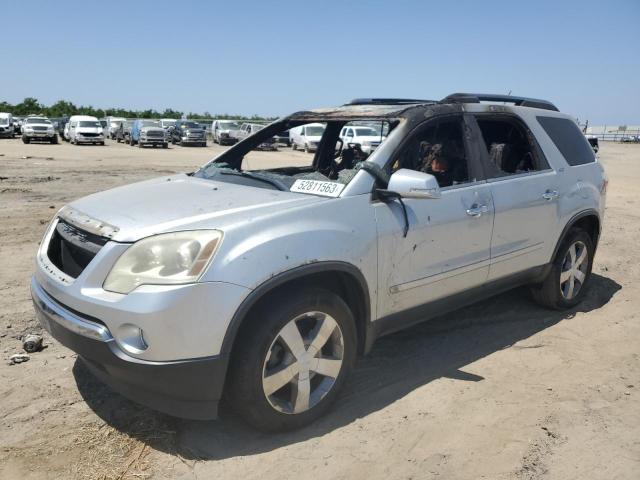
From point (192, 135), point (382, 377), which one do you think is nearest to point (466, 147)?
point (382, 377)

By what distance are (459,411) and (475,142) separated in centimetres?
185

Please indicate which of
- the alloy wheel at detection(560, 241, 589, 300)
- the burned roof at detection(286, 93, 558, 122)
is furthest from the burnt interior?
Result: the alloy wheel at detection(560, 241, 589, 300)

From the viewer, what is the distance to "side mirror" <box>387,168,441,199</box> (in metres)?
3.07

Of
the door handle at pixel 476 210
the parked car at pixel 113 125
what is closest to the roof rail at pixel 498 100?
the door handle at pixel 476 210

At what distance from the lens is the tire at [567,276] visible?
4.72 m

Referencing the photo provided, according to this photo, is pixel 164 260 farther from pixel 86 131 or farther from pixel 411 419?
pixel 86 131

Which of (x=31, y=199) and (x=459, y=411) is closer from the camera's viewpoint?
(x=459, y=411)

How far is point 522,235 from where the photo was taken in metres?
4.16

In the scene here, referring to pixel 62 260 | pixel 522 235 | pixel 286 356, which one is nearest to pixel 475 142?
pixel 522 235

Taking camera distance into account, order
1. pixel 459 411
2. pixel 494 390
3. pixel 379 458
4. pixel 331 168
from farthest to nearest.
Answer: pixel 331 168, pixel 494 390, pixel 459 411, pixel 379 458

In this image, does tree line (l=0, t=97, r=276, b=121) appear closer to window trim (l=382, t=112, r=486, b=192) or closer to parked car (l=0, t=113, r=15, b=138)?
parked car (l=0, t=113, r=15, b=138)

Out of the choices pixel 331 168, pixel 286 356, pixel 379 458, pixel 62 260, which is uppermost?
pixel 331 168

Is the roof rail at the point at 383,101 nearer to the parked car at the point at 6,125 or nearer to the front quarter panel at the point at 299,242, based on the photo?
the front quarter panel at the point at 299,242

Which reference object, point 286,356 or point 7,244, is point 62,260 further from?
point 7,244
